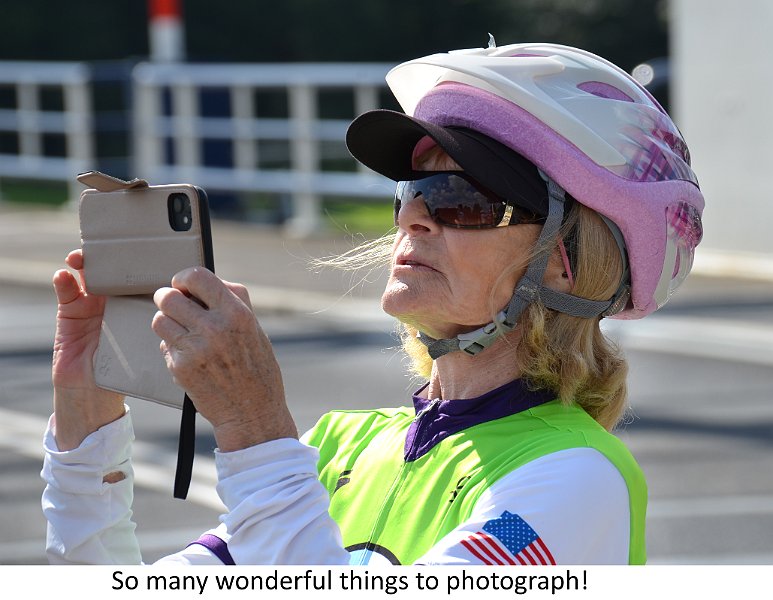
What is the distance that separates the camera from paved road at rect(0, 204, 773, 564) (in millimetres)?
6273

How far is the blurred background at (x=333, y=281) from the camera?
21.9ft

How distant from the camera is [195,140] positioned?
651 inches

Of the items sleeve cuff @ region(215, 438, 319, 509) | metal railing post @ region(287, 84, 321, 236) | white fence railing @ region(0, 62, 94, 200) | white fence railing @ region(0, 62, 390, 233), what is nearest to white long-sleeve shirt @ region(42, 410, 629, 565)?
sleeve cuff @ region(215, 438, 319, 509)

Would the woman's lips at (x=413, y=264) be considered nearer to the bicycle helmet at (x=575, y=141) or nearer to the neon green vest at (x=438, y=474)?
the bicycle helmet at (x=575, y=141)

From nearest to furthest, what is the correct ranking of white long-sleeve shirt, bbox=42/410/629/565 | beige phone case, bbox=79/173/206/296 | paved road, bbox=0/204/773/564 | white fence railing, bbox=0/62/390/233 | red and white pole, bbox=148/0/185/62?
white long-sleeve shirt, bbox=42/410/629/565 → beige phone case, bbox=79/173/206/296 → paved road, bbox=0/204/773/564 → white fence railing, bbox=0/62/390/233 → red and white pole, bbox=148/0/185/62

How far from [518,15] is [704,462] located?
27966 millimetres

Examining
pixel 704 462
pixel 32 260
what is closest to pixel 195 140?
pixel 32 260

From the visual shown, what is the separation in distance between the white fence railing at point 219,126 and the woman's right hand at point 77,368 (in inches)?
428

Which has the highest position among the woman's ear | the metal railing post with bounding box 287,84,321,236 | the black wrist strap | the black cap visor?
the black cap visor

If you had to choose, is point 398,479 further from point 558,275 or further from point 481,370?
point 558,275

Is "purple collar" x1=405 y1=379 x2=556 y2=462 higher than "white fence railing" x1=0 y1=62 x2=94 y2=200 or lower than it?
higher

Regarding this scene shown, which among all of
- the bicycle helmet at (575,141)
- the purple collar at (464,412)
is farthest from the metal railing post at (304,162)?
the purple collar at (464,412)

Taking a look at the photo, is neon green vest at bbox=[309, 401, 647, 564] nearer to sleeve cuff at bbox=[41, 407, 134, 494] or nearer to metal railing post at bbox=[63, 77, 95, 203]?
sleeve cuff at bbox=[41, 407, 134, 494]

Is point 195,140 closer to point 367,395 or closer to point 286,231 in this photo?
point 286,231
